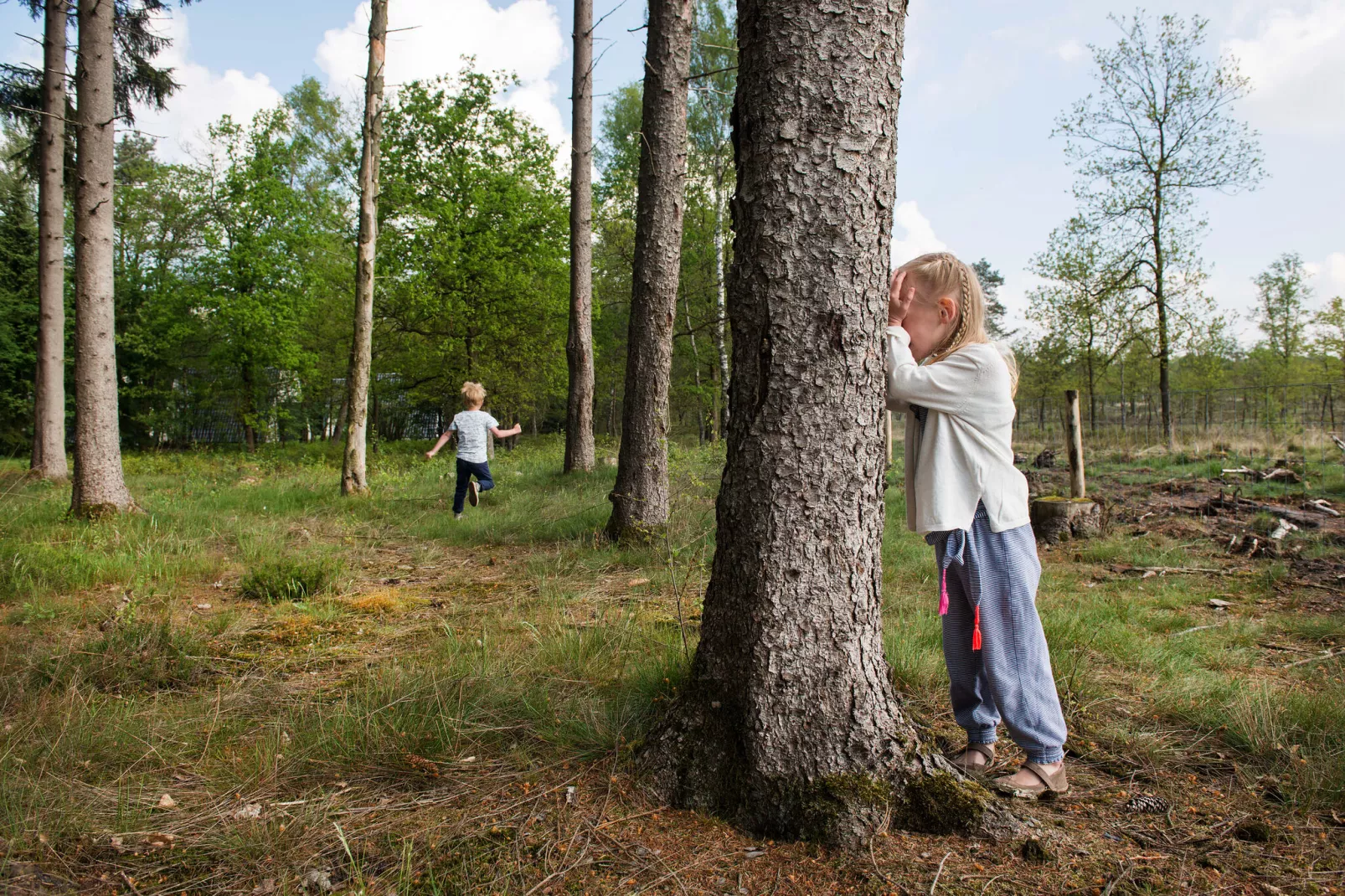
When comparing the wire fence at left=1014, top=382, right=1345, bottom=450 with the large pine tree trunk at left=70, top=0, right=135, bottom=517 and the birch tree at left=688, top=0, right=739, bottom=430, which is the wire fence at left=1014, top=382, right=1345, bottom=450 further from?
the large pine tree trunk at left=70, top=0, right=135, bottom=517

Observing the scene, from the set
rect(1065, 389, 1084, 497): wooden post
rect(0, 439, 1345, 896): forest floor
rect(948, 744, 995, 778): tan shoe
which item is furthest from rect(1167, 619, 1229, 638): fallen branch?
rect(1065, 389, 1084, 497): wooden post

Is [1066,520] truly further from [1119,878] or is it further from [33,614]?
[33,614]

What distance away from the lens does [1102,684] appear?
10.5ft

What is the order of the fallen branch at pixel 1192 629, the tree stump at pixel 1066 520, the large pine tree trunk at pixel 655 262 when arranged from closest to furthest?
the fallen branch at pixel 1192 629
the large pine tree trunk at pixel 655 262
the tree stump at pixel 1066 520

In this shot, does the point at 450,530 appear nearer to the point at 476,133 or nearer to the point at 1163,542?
the point at 1163,542

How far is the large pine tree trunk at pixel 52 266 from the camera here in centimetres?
1109

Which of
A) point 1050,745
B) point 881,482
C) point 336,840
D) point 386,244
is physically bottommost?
point 336,840

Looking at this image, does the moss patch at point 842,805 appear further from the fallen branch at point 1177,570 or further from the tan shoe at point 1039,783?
the fallen branch at point 1177,570

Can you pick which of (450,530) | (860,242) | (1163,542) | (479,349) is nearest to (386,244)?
(479,349)

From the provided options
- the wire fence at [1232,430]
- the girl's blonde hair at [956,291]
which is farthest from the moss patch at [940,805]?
the wire fence at [1232,430]

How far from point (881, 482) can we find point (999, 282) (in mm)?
52905

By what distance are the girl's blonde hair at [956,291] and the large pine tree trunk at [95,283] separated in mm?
8309

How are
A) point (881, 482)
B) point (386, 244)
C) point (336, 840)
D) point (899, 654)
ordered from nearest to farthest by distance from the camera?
point (336, 840) < point (881, 482) < point (899, 654) < point (386, 244)

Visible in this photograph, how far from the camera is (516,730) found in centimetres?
262
